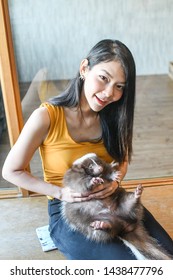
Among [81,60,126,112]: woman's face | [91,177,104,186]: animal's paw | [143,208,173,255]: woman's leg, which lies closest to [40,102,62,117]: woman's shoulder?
[81,60,126,112]: woman's face

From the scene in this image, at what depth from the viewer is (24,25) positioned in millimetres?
1131

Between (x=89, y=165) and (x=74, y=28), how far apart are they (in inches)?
22.2

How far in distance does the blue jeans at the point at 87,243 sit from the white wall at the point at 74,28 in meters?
0.57

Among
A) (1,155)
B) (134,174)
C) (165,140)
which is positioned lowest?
(134,174)

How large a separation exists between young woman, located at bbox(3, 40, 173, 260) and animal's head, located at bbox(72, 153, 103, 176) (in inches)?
1.8

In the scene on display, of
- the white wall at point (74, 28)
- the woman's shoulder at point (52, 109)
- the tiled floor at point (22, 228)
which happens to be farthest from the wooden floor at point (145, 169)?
the woman's shoulder at point (52, 109)

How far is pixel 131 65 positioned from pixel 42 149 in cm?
39

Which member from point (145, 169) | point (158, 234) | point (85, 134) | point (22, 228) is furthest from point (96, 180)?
point (145, 169)

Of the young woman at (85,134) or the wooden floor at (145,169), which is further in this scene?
the wooden floor at (145,169)

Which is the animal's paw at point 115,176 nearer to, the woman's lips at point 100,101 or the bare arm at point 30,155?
the bare arm at point 30,155

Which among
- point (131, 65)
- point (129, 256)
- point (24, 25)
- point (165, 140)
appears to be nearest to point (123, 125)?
point (131, 65)

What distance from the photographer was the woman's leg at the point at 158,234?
3.18 feet

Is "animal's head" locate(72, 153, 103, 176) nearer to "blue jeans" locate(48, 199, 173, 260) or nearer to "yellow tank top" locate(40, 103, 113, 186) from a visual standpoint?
"yellow tank top" locate(40, 103, 113, 186)
